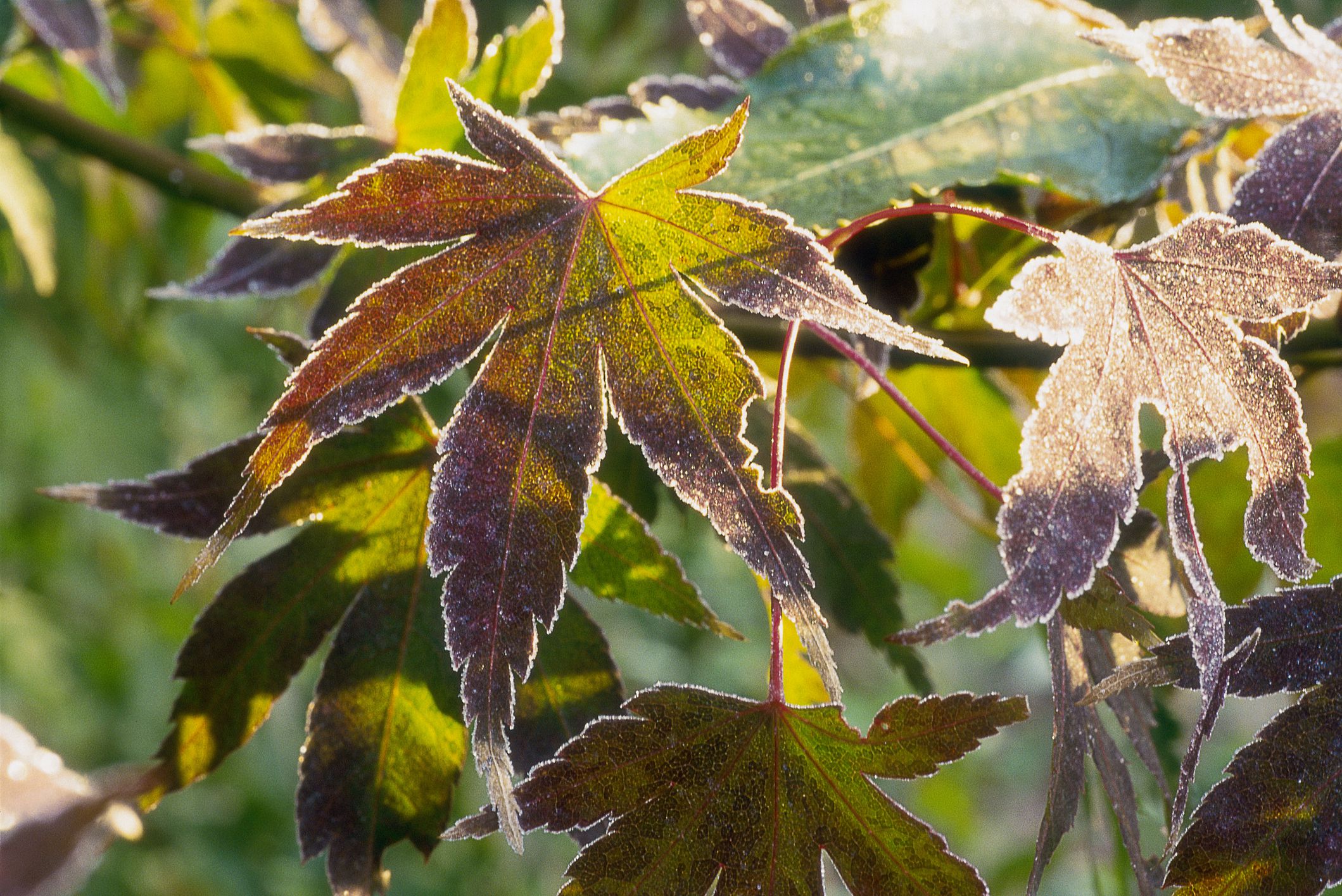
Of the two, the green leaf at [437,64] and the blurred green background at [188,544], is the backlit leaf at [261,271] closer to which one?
the green leaf at [437,64]

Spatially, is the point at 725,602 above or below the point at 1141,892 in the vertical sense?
below

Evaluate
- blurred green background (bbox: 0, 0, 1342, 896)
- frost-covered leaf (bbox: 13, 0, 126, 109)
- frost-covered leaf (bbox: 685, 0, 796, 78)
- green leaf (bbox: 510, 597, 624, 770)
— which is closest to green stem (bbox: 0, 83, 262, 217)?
frost-covered leaf (bbox: 13, 0, 126, 109)

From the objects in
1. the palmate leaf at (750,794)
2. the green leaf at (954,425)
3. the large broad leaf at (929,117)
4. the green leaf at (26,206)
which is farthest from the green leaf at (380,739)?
the green leaf at (26,206)

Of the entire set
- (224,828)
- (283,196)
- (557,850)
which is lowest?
(557,850)

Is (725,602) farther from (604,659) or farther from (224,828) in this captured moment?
(604,659)

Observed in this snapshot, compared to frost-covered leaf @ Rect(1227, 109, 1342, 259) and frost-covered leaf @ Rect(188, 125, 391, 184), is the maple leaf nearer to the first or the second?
frost-covered leaf @ Rect(1227, 109, 1342, 259)

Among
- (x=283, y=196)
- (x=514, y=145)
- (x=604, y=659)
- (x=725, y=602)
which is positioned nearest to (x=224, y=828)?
(x=725, y=602)
